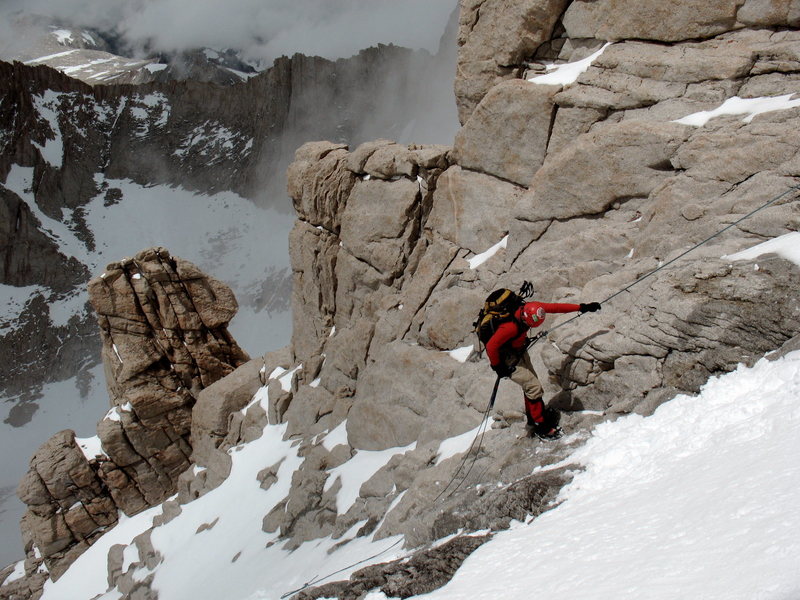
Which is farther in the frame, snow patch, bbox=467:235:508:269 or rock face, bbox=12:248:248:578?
→ rock face, bbox=12:248:248:578

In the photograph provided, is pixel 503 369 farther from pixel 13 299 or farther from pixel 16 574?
pixel 13 299

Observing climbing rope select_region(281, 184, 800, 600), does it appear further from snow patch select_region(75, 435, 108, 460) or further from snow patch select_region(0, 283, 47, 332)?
snow patch select_region(0, 283, 47, 332)

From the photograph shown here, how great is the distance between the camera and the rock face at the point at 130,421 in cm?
2841

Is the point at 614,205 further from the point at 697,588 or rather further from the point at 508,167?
the point at 697,588

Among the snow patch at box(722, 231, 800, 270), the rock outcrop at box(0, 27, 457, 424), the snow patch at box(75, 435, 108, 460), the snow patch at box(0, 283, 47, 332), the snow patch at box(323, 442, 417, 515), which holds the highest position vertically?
the rock outcrop at box(0, 27, 457, 424)

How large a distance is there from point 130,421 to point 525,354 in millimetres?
27447

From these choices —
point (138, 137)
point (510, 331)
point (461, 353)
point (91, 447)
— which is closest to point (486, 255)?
point (461, 353)

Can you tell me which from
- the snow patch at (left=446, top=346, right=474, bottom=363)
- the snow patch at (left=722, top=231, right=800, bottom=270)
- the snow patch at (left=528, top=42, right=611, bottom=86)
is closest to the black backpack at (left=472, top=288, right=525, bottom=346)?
the snow patch at (left=722, top=231, right=800, bottom=270)

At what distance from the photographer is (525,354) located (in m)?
9.05

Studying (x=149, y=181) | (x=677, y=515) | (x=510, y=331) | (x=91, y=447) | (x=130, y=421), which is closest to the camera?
(x=677, y=515)

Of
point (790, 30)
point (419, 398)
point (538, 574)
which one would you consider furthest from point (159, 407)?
point (790, 30)

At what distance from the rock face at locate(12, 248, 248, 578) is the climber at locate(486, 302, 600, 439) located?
87.7 ft

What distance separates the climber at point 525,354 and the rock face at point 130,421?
26.7m

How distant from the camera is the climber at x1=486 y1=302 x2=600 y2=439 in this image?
28.0 feet
